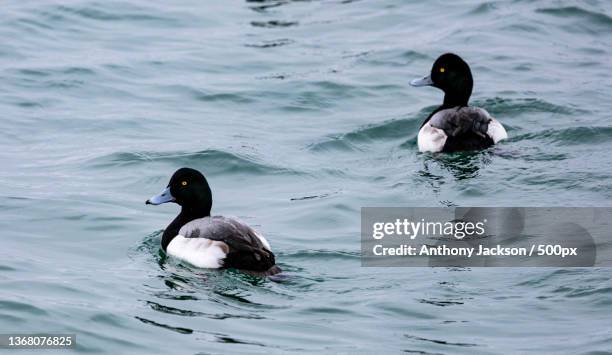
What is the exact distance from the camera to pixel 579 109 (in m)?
19.4

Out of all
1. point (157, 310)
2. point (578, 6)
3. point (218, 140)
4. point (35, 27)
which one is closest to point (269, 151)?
point (218, 140)

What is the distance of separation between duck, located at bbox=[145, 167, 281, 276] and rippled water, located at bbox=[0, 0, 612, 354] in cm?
14

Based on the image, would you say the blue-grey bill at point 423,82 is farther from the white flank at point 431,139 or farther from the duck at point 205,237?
the duck at point 205,237

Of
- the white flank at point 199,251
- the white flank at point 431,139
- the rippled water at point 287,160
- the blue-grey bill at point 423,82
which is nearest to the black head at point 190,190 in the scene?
the white flank at point 199,251

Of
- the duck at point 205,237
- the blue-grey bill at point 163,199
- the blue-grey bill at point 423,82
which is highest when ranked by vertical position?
the blue-grey bill at point 423,82

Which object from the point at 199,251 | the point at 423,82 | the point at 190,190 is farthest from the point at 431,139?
the point at 199,251

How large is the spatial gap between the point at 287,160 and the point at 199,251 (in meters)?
4.69

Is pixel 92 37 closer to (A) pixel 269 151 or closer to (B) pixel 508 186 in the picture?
(A) pixel 269 151

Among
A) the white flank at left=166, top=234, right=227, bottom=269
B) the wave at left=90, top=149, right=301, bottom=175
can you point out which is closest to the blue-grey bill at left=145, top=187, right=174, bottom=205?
the white flank at left=166, top=234, right=227, bottom=269

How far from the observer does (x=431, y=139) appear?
57.3 ft

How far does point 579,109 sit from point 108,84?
7.18 metres

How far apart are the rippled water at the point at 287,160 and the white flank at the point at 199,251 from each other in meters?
0.11

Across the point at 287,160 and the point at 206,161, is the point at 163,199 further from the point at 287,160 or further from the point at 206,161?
the point at 287,160

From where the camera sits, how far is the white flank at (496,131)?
17.3 meters
